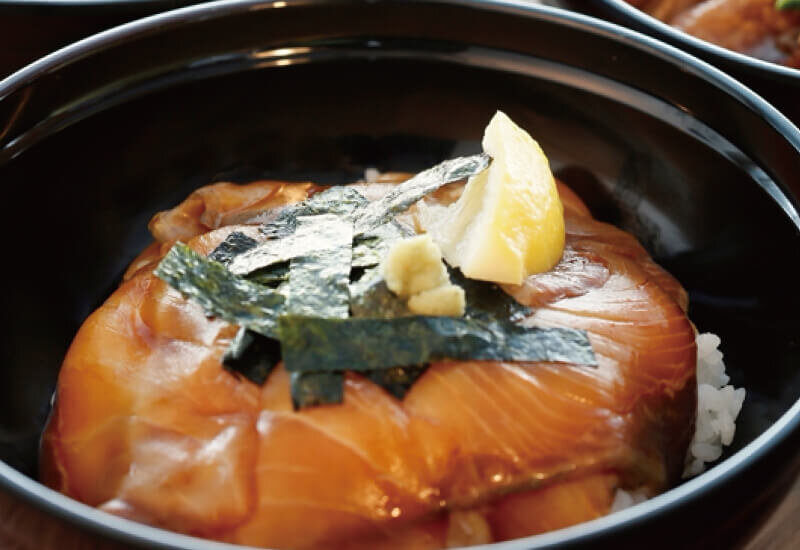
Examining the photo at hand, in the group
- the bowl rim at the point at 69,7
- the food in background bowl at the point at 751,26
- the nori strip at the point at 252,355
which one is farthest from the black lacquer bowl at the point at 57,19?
the food in background bowl at the point at 751,26

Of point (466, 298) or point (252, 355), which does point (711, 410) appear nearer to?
point (466, 298)

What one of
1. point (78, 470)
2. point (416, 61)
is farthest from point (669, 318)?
point (78, 470)

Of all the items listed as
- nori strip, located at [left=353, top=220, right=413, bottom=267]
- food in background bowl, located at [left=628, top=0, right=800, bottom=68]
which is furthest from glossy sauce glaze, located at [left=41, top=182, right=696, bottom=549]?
food in background bowl, located at [left=628, top=0, right=800, bottom=68]

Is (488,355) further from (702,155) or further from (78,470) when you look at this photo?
(702,155)

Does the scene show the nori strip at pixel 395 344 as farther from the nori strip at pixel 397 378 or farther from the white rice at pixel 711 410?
the white rice at pixel 711 410

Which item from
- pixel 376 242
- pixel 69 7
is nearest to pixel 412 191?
pixel 376 242

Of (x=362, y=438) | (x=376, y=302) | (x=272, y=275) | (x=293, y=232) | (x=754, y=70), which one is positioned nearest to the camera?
(x=362, y=438)
